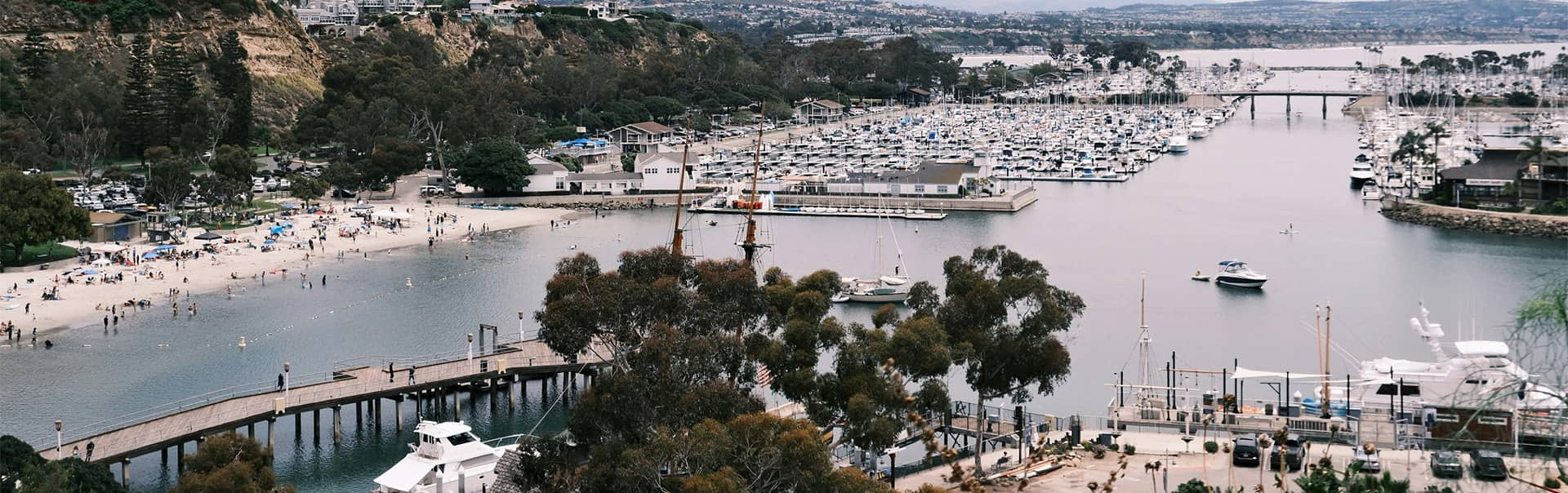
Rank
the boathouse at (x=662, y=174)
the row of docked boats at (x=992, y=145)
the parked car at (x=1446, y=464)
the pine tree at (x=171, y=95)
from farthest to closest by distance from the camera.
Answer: the row of docked boats at (x=992, y=145) → the boathouse at (x=662, y=174) → the pine tree at (x=171, y=95) → the parked car at (x=1446, y=464)

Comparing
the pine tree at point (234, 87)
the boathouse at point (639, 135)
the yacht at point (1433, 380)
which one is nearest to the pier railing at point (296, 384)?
the yacht at point (1433, 380)

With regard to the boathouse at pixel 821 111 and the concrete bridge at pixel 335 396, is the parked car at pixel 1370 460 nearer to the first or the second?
the concrete bridge at pixel 335 396

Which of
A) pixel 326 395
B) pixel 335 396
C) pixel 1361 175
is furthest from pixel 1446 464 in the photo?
pixel 1361 175

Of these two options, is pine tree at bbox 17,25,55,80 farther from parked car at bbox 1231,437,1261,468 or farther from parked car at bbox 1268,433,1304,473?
parked car at bbox 1268,433,1304,473

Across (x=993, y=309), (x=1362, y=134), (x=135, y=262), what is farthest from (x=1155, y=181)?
(x=993, y=309)

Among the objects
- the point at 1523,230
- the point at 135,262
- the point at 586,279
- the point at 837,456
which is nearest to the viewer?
the point at 586,279

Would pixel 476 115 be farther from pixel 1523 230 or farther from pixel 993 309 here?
pixel 993 309
